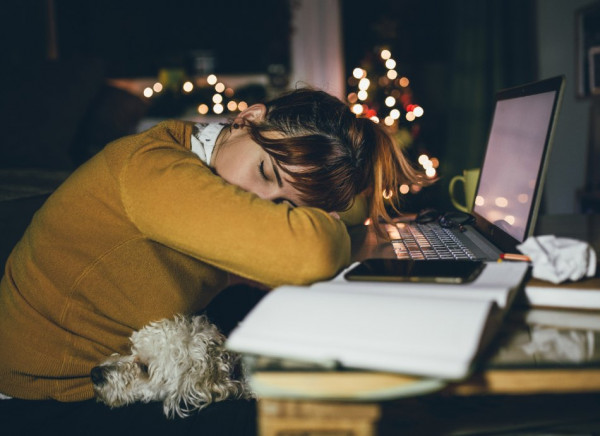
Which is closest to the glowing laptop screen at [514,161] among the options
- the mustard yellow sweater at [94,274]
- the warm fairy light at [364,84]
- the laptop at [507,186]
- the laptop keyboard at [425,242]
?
the laptop at [507,186]

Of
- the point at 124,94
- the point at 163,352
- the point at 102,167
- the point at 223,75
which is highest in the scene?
the point at 223,75

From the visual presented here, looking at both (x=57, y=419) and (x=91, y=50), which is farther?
(x=91, y=50)

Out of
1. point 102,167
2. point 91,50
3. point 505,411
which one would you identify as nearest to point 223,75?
point 91,50

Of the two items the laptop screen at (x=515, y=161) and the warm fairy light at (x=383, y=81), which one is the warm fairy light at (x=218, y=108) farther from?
the laptop screen at (x=515, y=161)

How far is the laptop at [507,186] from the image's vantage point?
886 mm

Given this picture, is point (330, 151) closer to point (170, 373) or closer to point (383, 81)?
point (170, 373)

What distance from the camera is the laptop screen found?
890mm

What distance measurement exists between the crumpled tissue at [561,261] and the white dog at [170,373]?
0.53 meters

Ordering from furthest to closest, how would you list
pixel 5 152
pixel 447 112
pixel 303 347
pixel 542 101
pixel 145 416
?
pixel 447 112, pixel 5 152, pixel 542 101, pixel 145 416, pixel 303 347

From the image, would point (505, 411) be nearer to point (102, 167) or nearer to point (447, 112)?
point (102, 167)

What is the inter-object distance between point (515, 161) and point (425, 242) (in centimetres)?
25

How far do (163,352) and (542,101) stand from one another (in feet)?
2.71

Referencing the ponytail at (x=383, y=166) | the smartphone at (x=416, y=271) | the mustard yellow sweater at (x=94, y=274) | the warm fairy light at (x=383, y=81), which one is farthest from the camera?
the warm fairy light at (x=383, y=81)

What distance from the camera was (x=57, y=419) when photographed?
0.84 metres
